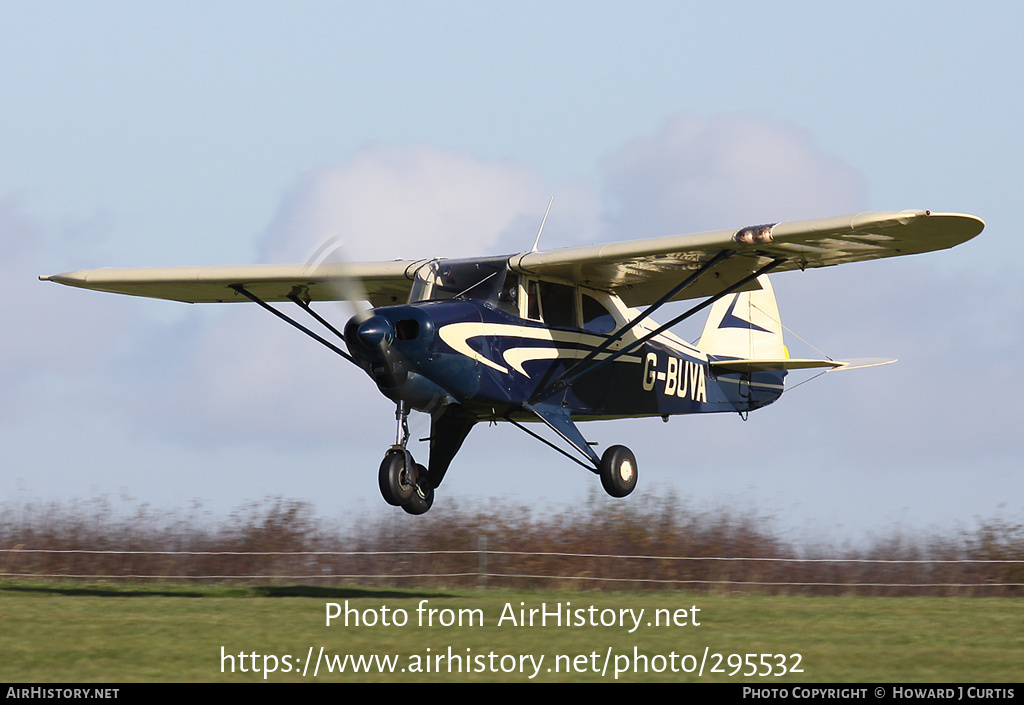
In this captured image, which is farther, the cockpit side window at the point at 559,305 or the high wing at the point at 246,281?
the high wing at the point at 246,281

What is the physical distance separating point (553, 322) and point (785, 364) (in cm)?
382

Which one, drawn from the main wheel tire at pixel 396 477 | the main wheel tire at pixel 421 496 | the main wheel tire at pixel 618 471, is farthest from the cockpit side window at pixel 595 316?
the main wheel tire at pixel 396 477

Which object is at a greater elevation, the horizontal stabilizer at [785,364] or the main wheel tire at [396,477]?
the horizontal stabilizer at [785,364]

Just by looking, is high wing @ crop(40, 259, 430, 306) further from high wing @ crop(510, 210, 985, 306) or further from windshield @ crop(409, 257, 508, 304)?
high wing @ crop(510, 210, 985, 306)

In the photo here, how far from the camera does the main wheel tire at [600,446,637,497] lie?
1470cm

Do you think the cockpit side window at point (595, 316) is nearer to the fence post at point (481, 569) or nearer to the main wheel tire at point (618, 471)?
the main wheel tire at point (618, 471)

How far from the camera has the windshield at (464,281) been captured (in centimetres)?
1398

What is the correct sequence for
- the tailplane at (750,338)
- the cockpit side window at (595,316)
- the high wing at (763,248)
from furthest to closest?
the tailplane at (750,338) < the cockpit side window at (595,316) < the high wing at (763,248)

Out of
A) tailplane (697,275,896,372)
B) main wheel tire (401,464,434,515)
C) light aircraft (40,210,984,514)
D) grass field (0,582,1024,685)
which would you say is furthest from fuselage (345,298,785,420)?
grass field (0,582,1024,685)

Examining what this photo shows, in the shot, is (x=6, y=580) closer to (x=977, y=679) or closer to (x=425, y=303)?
(x=425, y=303)

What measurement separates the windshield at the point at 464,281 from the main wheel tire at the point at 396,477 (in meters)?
1.72

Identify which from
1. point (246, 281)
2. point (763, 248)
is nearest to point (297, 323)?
point (246, 281)

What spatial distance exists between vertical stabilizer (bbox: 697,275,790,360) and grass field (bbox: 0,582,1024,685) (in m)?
4.31

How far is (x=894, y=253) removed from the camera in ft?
47.2
